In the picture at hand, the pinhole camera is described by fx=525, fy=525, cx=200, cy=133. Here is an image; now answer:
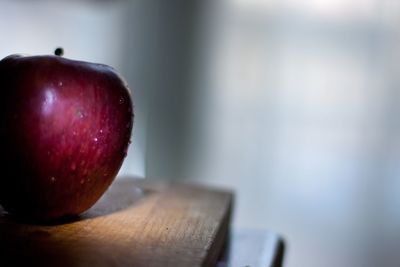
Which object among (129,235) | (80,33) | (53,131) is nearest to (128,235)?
(129,235)

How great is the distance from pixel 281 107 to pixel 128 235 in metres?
1.28

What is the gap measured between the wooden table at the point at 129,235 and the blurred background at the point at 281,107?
97cm

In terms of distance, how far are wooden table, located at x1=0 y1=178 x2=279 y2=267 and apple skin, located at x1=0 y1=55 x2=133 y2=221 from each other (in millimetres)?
37

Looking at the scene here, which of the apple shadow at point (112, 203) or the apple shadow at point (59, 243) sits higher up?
the apple shadow at point (59, 243)

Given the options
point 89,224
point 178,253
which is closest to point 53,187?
point 89,224

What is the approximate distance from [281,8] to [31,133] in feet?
4.46

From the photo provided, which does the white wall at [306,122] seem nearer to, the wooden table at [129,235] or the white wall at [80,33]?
the white wall at [80,33]

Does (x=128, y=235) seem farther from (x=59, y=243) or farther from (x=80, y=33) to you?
(x=80, y=33)

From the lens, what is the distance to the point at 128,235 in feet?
1.86

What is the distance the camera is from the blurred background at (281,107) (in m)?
1.73

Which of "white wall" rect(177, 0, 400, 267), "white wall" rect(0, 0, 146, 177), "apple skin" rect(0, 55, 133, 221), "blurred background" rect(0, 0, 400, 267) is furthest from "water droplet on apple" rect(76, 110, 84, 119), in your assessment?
"white wall" rect(177, 0, 400, 267)

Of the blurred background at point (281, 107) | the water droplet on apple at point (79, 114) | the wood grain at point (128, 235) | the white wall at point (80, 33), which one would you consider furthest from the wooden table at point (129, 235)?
the blurred background at point (281, 107)

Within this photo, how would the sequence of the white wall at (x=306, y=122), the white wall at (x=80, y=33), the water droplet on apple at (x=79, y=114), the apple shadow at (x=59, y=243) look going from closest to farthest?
1. the apple shadow at (x=59, y=243)
2. the water droplet on apple at (x=79, y=114)
3. the white wall at (x=80, y=33)
4. the white wall at (x=306, y=122)

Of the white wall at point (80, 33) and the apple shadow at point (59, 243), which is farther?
the white wall at point (80, 33)
